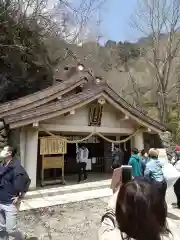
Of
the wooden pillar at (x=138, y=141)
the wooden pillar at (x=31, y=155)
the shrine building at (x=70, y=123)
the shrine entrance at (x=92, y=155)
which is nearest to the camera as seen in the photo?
the wooden pillar at (x=31, y=155)

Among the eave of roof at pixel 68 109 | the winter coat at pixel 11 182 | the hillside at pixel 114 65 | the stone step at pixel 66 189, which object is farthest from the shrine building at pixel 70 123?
the hillside at pixel 114 65

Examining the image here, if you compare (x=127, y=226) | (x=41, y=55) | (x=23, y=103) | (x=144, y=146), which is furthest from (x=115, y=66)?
(x=127, y=226)

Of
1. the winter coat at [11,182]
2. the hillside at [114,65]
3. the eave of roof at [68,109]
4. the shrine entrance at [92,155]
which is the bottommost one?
the shrine entrance at [92,155]

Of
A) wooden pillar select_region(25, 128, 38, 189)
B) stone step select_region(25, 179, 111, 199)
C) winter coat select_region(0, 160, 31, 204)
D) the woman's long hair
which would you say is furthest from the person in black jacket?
wooden pillar select_region(25, 128, 38, 189)

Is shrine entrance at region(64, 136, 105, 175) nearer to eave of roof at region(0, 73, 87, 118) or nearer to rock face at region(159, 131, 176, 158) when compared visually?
eave of roof at region(0, 73, 87, 118)

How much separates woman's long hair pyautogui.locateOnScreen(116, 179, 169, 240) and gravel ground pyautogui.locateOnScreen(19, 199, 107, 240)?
4.41 metres

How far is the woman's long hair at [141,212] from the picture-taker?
1.44 metres

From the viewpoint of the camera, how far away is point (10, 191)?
14.7 feet

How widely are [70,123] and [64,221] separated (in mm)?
4969

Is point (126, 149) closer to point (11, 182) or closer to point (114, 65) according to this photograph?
point (11, 182)

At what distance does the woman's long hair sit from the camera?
4.74 ft

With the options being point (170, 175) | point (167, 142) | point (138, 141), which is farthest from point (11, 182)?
point (167, 142)

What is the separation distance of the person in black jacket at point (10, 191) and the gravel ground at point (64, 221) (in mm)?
1137

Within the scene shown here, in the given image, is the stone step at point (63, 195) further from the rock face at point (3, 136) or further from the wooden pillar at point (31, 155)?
the rock face at point (3, 136)
